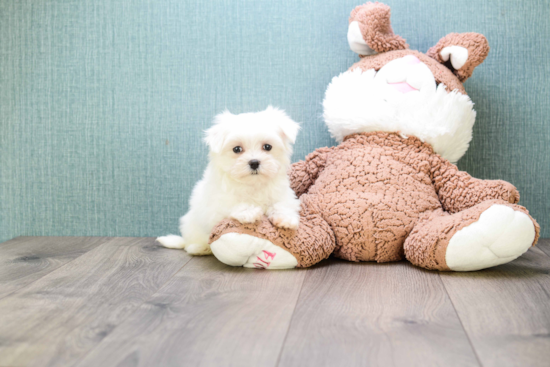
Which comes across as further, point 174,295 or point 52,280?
point 52,280

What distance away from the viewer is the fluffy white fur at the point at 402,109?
147 cm

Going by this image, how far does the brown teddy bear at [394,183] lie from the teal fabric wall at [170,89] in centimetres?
23

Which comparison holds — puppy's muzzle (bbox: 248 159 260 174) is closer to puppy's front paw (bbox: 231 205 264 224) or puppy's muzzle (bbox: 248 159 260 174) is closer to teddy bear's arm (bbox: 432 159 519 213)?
puppy's front paw (bbox: 231 205 264 224)

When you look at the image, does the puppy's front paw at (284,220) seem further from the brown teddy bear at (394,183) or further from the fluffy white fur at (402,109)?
the fluffy white fur at (402,109)

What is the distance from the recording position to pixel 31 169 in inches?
74.0

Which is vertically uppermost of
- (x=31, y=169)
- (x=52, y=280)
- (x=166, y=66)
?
(x=166, y=66)

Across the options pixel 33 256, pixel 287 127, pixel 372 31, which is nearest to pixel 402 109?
pixel 372 31

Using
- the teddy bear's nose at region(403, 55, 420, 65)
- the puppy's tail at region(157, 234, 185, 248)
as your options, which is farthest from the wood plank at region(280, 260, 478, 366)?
the teddy bear's nose at region(403, 55, 420, 65)

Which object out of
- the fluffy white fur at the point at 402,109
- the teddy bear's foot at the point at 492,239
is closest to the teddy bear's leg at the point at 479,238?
the teddy bear's foot at the point at 492,239

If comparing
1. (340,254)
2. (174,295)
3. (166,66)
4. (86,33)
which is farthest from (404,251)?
(86,33)

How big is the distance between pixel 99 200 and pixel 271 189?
86 cm

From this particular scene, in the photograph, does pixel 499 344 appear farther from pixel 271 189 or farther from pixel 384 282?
pixel 271 189

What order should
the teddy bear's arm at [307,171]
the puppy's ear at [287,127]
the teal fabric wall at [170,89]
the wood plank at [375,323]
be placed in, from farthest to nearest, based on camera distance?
the teal fabric wall at [170,89] < the teddy bear's arm at [307,171] < the puppy's ear at [287,127] < the wood plank at [375,323]

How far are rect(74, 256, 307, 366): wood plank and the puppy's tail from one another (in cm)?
36
